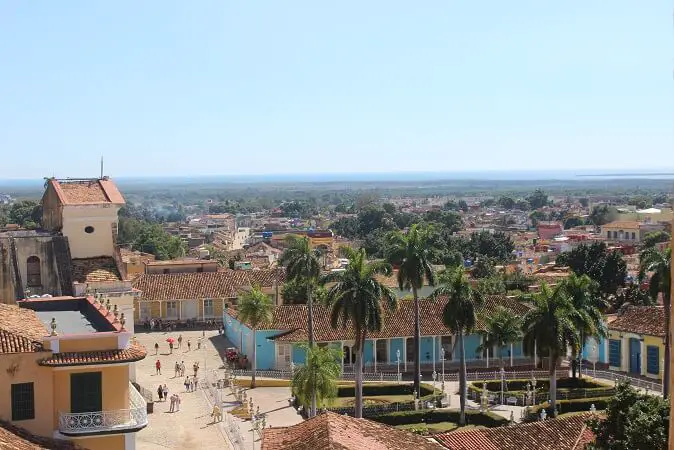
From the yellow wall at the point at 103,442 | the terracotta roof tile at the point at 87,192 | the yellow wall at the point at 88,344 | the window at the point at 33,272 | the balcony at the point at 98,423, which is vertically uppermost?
the terracotta roof tile at the point at 87,192

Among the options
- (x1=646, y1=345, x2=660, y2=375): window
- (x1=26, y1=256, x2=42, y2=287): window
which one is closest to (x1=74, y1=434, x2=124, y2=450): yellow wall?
(x1=26, y1=256, x2=42, y2=287): window

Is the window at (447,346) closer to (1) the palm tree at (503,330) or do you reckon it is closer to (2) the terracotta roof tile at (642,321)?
(1) the palm tree at (503,330)

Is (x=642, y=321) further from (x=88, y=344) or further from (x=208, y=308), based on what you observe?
(x=88, y=344)

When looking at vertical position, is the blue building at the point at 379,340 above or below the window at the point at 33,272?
below

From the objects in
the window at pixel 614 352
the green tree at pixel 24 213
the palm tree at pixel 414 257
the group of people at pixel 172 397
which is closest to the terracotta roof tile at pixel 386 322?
the window at pixel 614 352

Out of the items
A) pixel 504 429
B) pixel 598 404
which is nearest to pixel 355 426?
pixel 504 429

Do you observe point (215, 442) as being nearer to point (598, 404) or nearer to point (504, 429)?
point (504, 429)
